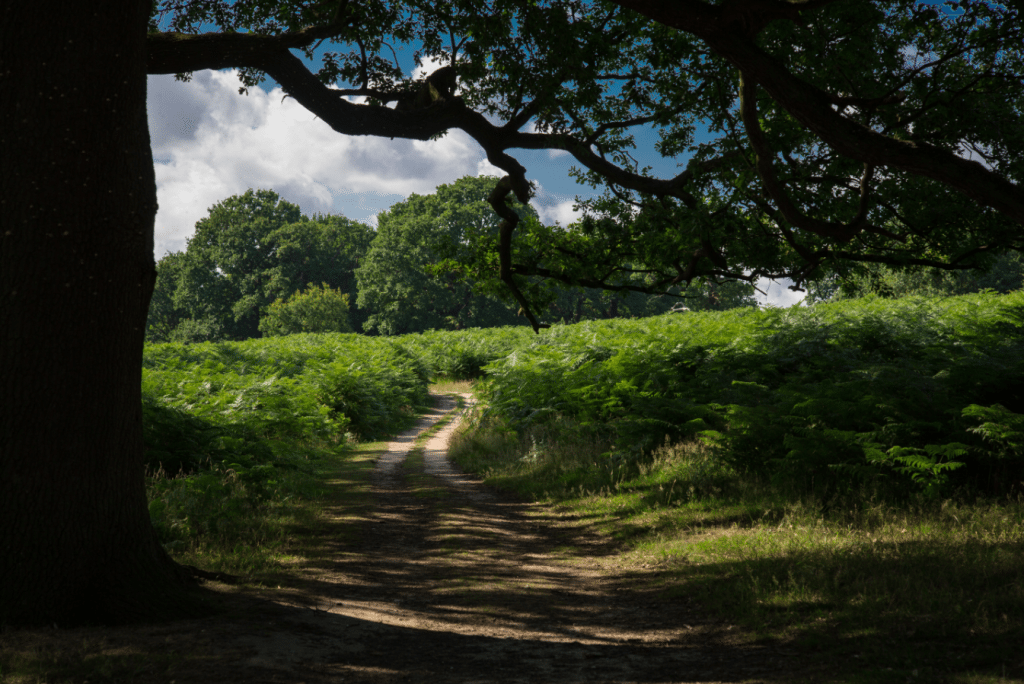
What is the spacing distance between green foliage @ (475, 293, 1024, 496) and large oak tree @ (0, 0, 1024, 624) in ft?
5.18

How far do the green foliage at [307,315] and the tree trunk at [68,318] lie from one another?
5890cm

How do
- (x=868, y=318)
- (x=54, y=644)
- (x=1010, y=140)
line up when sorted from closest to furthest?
(x=54, y=644)
(x=1010, y=140)
(x=868, y=318)

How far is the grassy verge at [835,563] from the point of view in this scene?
160 inches

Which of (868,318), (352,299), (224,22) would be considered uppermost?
(352,299)

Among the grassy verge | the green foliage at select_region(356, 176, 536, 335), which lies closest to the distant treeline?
the green foliage at select_region(356, 176, 536, 335)

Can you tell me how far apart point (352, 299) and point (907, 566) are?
245 ft

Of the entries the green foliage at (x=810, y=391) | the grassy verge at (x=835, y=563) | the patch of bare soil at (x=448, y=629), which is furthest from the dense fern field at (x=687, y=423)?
the patch of bare soil at (x=448, y=629)

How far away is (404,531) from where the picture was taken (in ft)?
27.4

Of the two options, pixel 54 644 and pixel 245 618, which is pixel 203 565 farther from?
pixel 54 644

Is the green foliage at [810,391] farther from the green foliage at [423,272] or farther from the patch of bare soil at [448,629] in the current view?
the green foliage at [423,272]

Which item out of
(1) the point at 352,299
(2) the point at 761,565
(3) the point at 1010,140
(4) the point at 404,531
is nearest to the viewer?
(2) the point at 761,565

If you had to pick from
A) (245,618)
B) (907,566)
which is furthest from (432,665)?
(907,566)

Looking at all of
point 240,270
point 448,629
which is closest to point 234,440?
point 448,629

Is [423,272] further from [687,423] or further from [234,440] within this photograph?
[687,423]
